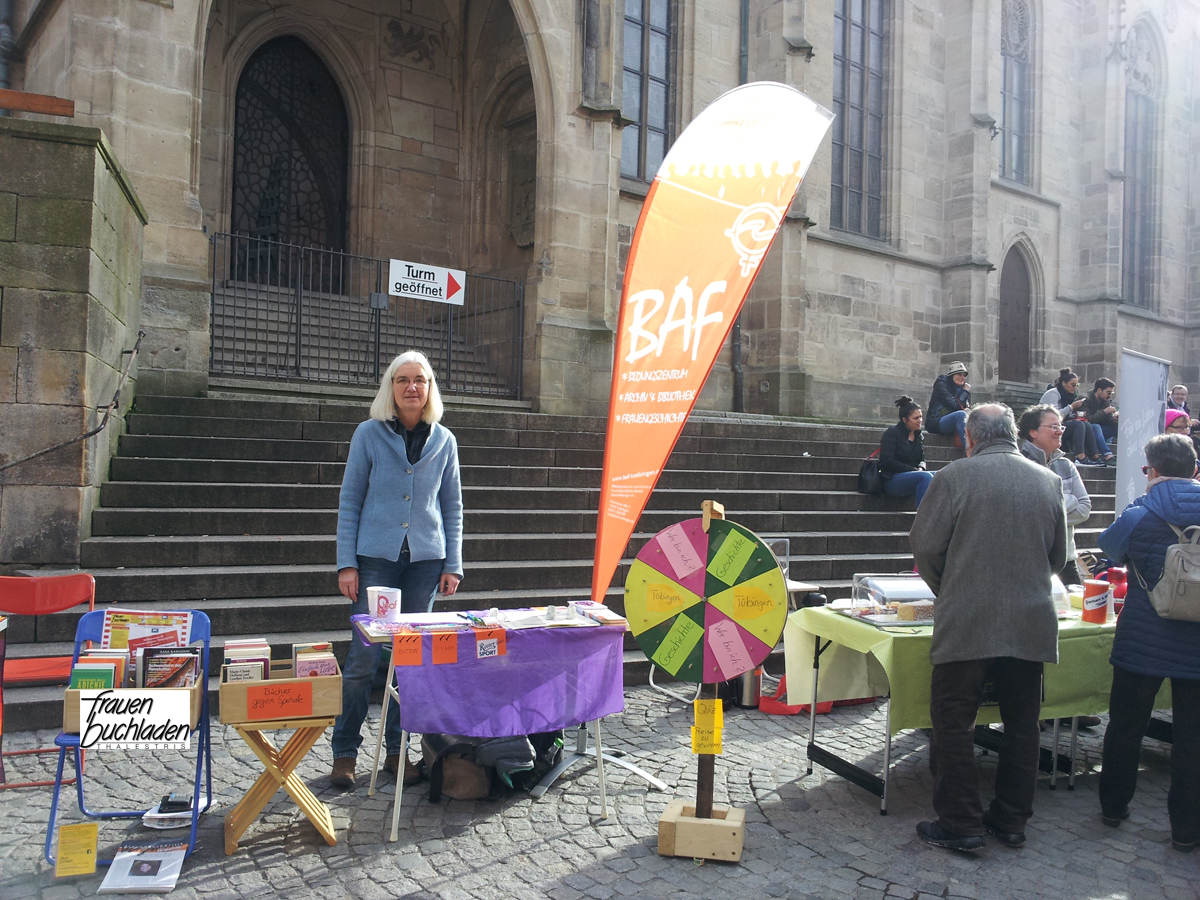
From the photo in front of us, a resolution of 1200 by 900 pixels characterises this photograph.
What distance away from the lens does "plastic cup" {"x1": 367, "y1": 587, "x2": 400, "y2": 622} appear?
3959 millimetres

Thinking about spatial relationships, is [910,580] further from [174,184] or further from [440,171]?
[440,171]

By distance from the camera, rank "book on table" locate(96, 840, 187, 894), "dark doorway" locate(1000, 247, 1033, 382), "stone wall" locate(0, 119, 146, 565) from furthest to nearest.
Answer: "dark doorway" locate(1000, 247, 1033, 382) < "stone wall" locate(0, 119, 146, 565) < "book on table" locate(96, 840, 187, 894)

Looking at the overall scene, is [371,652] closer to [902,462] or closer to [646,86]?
[902,462]

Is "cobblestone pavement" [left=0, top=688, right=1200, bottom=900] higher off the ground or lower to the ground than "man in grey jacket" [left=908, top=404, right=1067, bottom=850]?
lower

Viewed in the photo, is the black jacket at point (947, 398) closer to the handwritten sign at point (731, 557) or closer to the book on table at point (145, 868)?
the handwritten sign at point (731, 557)

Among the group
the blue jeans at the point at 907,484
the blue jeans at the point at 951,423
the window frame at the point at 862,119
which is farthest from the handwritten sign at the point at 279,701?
the window frame at the point at 862,119

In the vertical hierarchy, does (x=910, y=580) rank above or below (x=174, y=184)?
below

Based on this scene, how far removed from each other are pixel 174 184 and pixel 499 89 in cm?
593

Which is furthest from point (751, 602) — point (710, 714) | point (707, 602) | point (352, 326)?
point (352, 326)

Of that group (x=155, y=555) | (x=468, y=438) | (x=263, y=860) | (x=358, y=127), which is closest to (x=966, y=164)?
(x=358, y=127)

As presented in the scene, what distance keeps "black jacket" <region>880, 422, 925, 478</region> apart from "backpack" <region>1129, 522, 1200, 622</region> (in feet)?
17.4

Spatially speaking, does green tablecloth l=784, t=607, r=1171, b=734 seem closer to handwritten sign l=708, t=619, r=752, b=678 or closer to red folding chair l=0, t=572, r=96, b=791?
handwritten sign l=708, t=619, r=752, b=678

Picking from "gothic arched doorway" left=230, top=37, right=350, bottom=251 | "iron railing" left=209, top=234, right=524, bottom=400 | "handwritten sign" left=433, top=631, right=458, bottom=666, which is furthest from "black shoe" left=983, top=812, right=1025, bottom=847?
"gothic arched doorway" left=230, top=37, right=350, bottom=251

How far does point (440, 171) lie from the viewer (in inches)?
538
